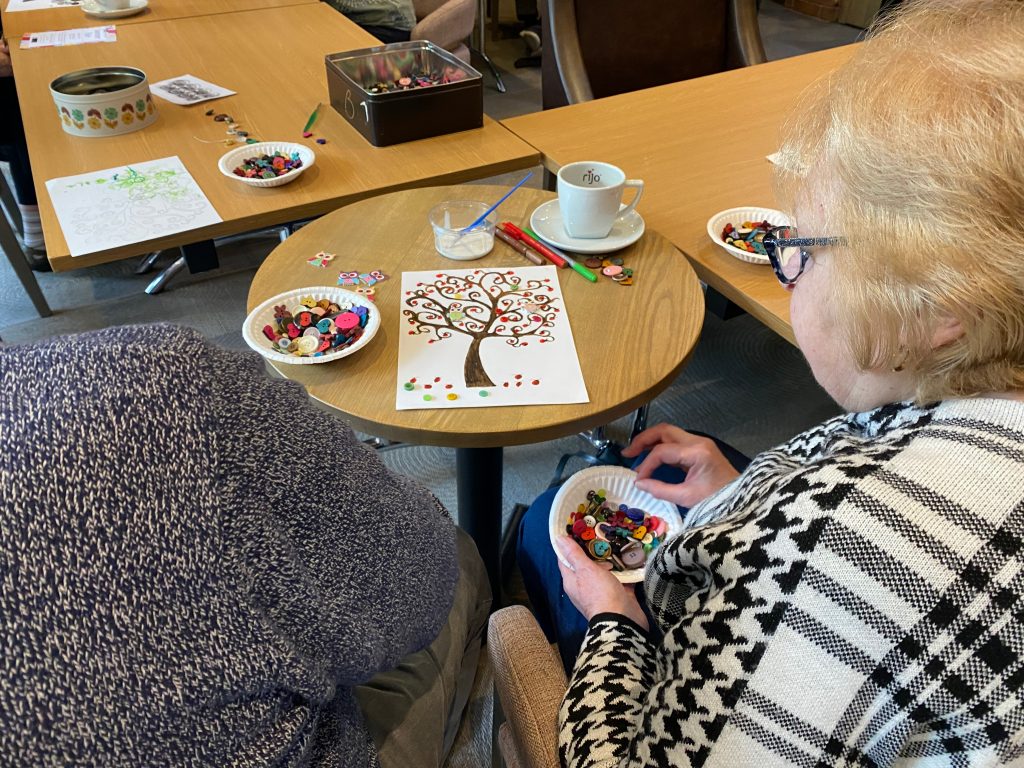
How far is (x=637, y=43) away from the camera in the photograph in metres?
2.13

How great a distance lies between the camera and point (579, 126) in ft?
5.18

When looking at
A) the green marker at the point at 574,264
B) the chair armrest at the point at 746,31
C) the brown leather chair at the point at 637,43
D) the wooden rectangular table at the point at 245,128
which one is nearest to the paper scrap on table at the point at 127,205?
the wooden rectangular table at the point at 245,128

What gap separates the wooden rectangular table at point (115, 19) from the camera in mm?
2027

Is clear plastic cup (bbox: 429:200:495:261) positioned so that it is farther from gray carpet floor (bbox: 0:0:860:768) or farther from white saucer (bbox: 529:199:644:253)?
gray carpet floor (bbox: 0:0:860:768)

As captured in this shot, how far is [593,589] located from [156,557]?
0.60 metres

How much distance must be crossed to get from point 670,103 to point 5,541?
5.42 feet

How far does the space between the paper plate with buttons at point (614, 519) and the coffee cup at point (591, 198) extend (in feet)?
1.33

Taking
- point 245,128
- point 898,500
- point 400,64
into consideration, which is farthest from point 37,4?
point 898,500

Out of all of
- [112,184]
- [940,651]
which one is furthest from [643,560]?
[112,184]

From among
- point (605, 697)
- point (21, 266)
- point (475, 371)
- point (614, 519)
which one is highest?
point (475, 371)

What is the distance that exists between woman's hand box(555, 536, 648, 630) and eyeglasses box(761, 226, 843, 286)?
16.4 inches

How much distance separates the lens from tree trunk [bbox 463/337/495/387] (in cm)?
97

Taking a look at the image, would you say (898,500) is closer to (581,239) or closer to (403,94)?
(581,239)

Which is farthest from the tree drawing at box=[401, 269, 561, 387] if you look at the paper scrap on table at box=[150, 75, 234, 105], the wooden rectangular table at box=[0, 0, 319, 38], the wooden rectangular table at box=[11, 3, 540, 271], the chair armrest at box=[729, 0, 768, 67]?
the wooden rectangular table at box=[0, 0, 319, 38]
